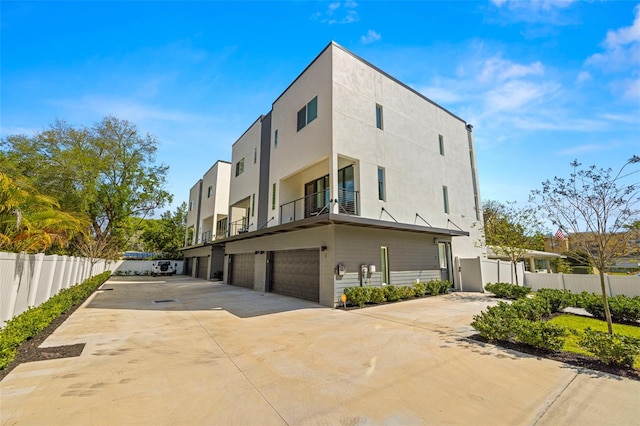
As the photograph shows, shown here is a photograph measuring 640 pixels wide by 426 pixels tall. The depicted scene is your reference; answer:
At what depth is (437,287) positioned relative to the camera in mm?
14148

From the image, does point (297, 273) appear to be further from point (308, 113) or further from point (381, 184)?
point (308, 113)

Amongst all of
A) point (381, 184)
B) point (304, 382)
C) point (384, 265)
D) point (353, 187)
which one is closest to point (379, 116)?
point (381, 184)

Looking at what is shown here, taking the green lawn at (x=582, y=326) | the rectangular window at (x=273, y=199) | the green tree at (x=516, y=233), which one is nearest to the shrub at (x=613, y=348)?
the green lawn at (x=582, y=326)

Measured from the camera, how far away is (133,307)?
1130 centimetres

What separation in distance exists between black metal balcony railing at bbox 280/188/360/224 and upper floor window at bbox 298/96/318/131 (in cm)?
365

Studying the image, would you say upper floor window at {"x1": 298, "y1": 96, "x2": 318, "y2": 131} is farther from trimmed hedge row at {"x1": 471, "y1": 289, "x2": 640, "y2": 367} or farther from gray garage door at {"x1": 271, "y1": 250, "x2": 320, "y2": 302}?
trimmed hedge row at {"x1": 471, "y1": 289, "x2": 640, "y2": 367}

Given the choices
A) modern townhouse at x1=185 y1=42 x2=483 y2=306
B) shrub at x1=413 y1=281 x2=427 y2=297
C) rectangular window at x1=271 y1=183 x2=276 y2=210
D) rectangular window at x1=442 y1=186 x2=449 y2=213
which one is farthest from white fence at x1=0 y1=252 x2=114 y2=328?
rectangular window at x1=442 y1=186 x2=449 y2=213

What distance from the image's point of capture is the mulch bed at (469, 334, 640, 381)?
431 centimetres

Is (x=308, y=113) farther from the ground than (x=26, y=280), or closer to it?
farther from the ground

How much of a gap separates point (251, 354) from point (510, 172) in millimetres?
11246

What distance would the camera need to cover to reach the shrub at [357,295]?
10.8 metres

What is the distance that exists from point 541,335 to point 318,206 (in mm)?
10175

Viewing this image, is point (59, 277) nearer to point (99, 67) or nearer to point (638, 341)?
point (99, 67)

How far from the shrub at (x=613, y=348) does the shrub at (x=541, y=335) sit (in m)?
0.43
